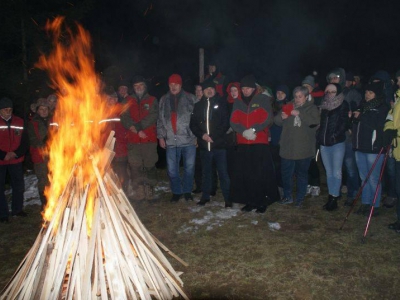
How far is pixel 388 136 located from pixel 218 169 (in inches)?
113

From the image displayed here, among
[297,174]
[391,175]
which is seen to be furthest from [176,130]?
[391,175]

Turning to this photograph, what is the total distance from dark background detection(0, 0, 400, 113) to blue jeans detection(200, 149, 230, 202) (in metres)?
7.93

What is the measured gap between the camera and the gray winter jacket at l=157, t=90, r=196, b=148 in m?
6.46

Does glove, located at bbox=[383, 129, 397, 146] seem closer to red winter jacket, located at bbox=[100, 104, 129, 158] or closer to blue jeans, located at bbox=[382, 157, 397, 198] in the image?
blue jeans, located at bbox=[382, 157, 397, 198]

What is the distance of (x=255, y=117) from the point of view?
5723 millimetres

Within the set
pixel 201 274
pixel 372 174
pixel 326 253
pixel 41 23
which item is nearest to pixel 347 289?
pixel 326 253

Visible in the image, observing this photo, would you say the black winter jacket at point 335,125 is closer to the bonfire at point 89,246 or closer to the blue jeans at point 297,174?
the blue jeans at point 297,174

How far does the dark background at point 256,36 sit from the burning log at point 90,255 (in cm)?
1105

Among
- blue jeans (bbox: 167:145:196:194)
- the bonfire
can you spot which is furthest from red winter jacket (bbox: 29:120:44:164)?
the bonfire

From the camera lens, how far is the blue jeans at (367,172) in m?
5.41

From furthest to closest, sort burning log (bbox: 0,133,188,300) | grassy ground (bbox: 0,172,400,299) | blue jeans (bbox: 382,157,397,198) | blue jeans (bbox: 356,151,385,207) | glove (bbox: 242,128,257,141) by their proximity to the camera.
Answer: blue jeans (bbox: 382,157,397,198) → glove (bbox: 242,128,257,141) → blue jeans (bbox: 356,151,385,207) → grassy ground (bbox: 0,172,400,299) → burning log (bbox: 0,133,188,300)

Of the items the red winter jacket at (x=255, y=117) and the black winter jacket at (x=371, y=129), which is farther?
the red winter jacket at (x=255, y=117)

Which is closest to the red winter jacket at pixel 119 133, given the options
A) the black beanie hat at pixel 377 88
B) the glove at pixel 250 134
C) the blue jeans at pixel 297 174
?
the glove at pixel 250 134

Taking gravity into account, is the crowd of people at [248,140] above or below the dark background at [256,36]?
below
